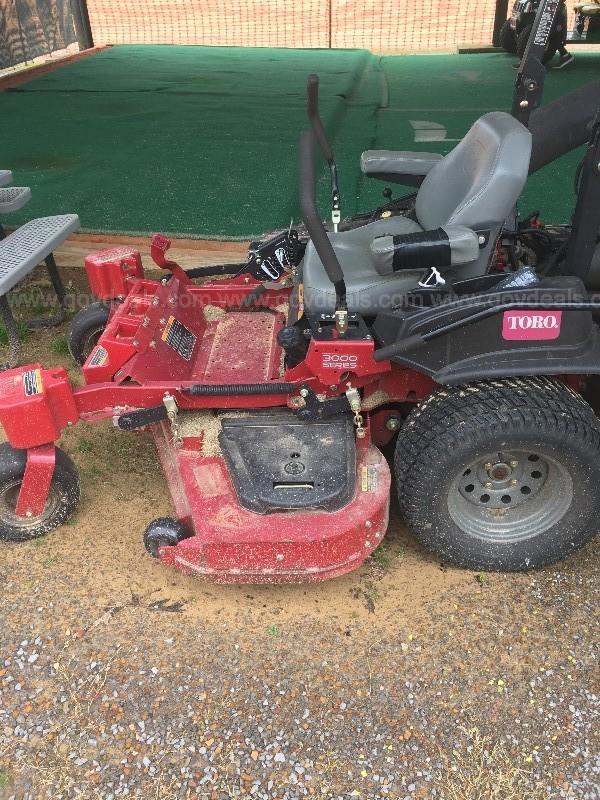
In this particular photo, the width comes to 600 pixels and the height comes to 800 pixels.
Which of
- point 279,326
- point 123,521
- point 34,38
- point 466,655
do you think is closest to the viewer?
point 466,655

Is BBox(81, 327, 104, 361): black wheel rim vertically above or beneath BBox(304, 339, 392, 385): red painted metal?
beneath

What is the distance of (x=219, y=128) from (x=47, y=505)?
5.00 meters

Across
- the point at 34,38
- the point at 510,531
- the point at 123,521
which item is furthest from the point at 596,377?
the point at 34,38

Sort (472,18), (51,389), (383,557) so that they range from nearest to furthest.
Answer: (51,389)
(383,557)
(472,18)

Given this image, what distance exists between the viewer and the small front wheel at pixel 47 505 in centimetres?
237

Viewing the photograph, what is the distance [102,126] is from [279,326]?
471 centimetres

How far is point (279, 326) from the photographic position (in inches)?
115

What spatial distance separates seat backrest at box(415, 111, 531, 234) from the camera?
2254mm

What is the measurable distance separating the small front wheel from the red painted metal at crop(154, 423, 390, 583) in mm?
486

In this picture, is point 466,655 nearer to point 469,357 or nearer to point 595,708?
point 595,708

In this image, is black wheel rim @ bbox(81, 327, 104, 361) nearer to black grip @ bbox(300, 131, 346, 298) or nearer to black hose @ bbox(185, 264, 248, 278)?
black hose @ bbox(185, 264, 248, 278)

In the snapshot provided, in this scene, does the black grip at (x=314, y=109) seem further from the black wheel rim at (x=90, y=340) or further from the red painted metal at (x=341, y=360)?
the black wheel rim at (x=90, y=340)

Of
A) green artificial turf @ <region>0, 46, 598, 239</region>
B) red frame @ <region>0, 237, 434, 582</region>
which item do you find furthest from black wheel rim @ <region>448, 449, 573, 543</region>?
green artificial turf @ <region>0, 46, 598, 239</region>

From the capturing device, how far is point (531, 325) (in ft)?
6.63
